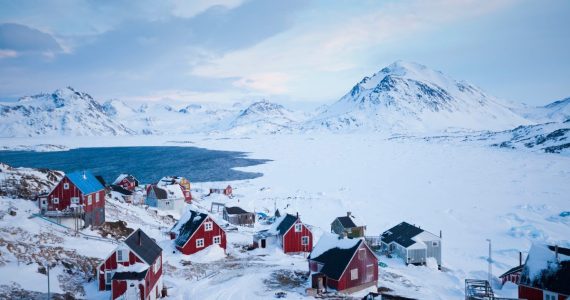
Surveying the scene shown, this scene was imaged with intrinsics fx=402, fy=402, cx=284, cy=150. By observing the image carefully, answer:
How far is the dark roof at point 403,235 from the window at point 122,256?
30.8m

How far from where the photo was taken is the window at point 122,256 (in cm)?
2898

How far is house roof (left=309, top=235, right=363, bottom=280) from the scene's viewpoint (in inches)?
1315

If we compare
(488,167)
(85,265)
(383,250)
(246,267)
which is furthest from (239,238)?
(488,167)

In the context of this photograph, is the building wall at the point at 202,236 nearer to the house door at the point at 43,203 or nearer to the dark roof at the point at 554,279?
the house door at the point at 43,203

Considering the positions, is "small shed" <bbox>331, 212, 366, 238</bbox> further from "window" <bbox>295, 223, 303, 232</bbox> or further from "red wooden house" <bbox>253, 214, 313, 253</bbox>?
"window" <bbox>295, 223, 303, 232</bbox>

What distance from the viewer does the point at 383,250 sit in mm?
50438

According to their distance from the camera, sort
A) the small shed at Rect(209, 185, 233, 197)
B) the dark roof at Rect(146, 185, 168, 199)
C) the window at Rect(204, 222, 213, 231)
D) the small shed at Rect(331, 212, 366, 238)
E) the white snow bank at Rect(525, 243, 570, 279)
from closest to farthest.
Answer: the white snow bank at Rect(525, 243, 570, 279) → the window at Rect(204, 222, 213, 231) → the small shed at Rect(331, 212, 366, 238) → the dark roof at Rect(146, 185, 168, 199) → the small shed at Rect(209, 185, 233, 197)

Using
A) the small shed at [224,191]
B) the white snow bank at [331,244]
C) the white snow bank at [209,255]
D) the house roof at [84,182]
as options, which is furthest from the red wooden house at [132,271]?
the small shed at [224,191]

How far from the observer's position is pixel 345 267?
3303cm

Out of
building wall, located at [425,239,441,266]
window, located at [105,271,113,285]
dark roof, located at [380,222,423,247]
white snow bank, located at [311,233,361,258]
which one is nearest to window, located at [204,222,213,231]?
white snow bank, located at [311,233,361,258]

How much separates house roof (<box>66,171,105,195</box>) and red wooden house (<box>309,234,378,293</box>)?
25.2m

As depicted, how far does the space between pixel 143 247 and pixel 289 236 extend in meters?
20.0

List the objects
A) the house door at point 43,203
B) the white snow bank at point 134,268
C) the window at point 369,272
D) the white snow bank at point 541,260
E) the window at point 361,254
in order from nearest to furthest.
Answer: the white snow bank at point 134,268, the white snow bank at point 541,260, the window at point 361,254, the window at point 369,272, the house door at point 43,203

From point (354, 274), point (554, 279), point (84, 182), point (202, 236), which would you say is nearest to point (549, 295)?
point (554, 279)
